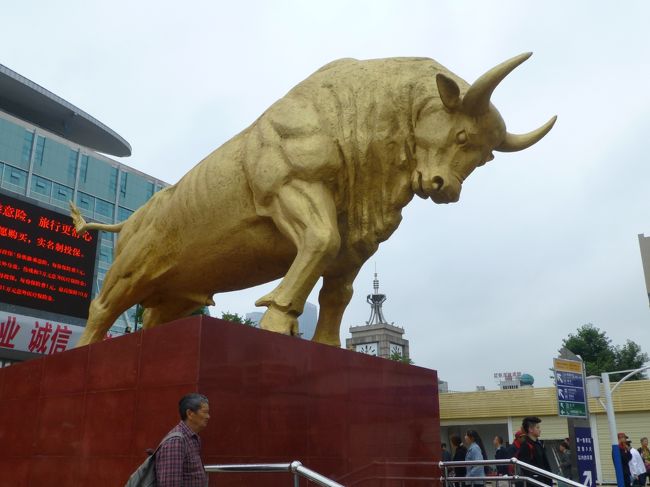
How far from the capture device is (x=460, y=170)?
220 inches

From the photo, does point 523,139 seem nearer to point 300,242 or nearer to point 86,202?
point 300,242

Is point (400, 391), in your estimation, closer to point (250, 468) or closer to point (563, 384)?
point (250, 468)

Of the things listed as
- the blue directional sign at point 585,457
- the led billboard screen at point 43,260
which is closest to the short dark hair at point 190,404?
the blue directional sign at point 585,457

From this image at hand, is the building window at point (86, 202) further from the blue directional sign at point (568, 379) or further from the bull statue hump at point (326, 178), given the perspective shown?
the bull statue hump at point (326, 178)

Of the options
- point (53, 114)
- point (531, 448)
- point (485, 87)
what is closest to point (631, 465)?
point (531, 448)

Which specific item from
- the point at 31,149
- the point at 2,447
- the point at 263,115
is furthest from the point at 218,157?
the point at 31,149

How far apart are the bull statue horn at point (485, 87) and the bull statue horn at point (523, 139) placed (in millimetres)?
532

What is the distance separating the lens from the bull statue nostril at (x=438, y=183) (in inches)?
213

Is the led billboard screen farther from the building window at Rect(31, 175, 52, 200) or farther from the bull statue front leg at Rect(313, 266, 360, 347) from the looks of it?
the building window at Rect(31, 175, 52, 200)

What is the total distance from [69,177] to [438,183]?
136 ft

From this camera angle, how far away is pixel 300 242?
525 cm

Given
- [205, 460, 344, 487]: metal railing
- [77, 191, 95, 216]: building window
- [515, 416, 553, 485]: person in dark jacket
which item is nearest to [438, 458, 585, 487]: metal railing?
[515, 416, 553, 485]: person in dark jacket

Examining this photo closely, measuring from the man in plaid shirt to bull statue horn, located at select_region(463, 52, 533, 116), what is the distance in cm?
343

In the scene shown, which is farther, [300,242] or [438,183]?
[438,183]
